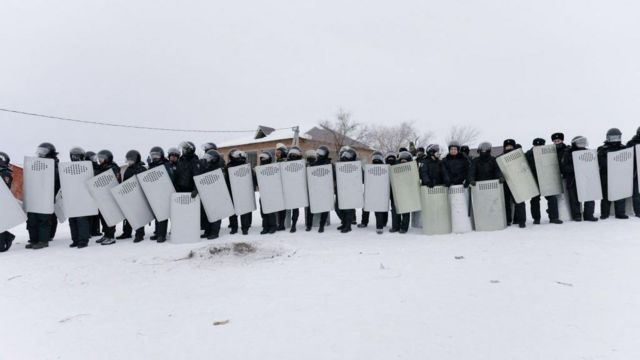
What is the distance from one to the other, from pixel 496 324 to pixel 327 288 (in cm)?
185

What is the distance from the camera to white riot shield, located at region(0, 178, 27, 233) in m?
6.88

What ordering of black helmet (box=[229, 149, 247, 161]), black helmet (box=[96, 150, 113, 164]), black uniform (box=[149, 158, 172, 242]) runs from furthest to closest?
1. black helmet (box=[229, 149, 247, 161])
2. black helmet (box=[96, 150, 113, 164])
3. black uniform (box=[149, 158, 172, 242])

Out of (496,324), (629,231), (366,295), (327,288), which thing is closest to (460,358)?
(496,324)

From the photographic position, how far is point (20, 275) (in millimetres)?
5438

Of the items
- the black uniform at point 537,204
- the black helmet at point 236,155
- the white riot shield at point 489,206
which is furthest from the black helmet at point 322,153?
the black uniform at point 537,204

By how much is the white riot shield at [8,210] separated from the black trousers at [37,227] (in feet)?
1.02

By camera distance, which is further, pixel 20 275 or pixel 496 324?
pixel 20 275

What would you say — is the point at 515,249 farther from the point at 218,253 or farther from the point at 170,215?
the point at 170,215

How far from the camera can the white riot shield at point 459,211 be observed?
22.9 ft

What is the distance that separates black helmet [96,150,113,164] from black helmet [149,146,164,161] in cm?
99

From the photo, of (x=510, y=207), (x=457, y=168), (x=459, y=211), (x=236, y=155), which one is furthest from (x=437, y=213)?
(x=236, y=155)

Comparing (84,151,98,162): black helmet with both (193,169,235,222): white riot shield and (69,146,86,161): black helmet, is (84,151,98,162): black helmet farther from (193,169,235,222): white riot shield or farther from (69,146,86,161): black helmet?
(193,169,235,222): white riot shield

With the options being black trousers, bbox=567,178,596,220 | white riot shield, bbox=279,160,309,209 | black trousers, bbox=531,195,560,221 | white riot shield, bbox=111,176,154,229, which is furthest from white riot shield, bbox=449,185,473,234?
white riot shield, bbox=111,176,154,229

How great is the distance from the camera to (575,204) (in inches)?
285
